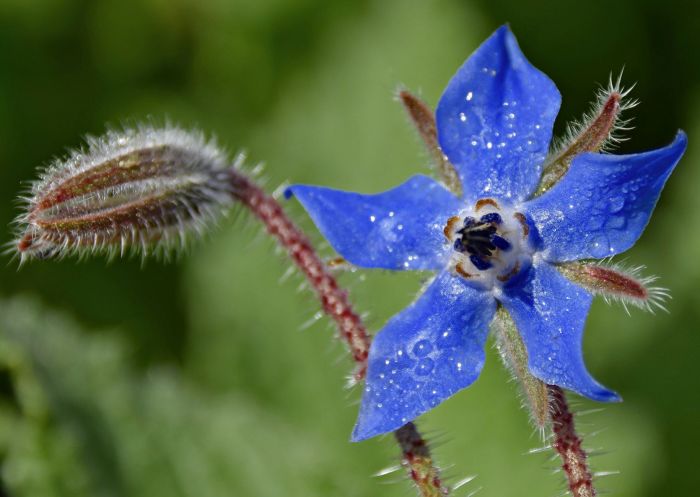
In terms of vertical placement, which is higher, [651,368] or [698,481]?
[651,368]

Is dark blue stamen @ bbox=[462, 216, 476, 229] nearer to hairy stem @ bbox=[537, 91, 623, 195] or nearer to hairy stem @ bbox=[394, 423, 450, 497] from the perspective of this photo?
hairy stem @ bbox=[537, 91, 623, 195]

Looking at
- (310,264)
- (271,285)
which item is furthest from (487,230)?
(271,285)


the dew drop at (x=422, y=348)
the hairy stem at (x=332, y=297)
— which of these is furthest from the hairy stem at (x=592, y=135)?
the hairy stem at (x=332, y=297)

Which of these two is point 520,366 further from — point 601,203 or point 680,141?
point 680,141

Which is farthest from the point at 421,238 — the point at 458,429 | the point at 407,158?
the point at 407,158

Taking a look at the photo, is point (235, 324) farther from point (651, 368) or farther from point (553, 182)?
point (553, 182)

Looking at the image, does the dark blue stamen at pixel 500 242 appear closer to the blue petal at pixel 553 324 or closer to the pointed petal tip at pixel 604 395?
the blue petal at pixel 553 324
